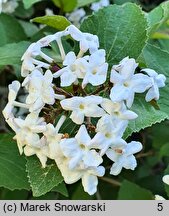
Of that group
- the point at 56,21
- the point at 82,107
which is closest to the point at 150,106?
the point at 82,107

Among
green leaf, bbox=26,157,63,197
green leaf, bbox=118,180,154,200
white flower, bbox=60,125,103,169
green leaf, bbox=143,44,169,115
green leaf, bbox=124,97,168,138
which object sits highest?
green leaf, bbox=143,44,169,115

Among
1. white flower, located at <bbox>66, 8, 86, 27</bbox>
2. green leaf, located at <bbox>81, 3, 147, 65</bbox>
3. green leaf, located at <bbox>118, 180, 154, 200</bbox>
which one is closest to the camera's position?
green leaf, located at <bbox>81, 3, 147, 65</bbox>

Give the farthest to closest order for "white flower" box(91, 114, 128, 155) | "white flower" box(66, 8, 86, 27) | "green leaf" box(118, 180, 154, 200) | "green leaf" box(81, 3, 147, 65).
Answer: "white flower" box(66, 8, 86, 27) < "green leaf" box(118, 180, 154, 200) < "green leaf" box(81, 3, 147, 65) < "white flower" box(91, 114, 128, 155)

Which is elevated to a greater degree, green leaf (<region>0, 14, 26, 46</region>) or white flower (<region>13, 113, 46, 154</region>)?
white flower (<region>13, 113, 46, 154</region>)

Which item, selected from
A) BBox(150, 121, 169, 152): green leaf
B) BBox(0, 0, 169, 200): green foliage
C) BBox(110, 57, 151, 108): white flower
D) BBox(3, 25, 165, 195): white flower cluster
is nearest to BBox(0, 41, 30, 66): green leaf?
BBox(0, 0, 169, 200): green foliage

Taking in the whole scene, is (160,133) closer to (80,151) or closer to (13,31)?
(13,31)

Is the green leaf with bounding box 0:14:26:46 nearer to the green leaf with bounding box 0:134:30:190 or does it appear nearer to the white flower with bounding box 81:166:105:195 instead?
the green leaf with bounding box 0:134:30:190

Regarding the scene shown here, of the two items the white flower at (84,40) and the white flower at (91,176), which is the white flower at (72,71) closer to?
the white flower at (84,40)
